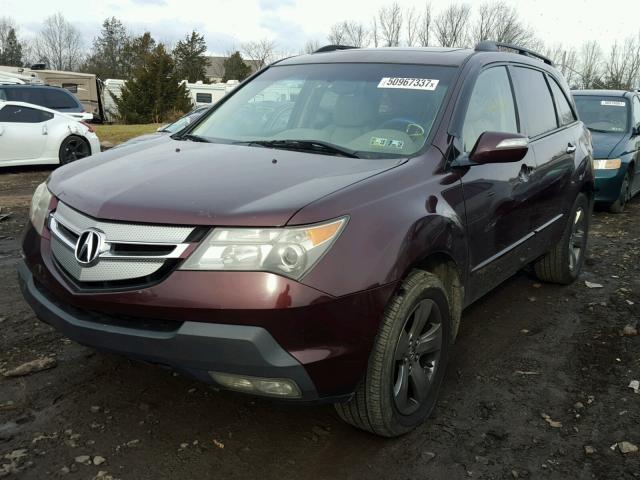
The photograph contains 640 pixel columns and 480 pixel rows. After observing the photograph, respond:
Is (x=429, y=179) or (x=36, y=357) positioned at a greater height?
(x=429, y=179)

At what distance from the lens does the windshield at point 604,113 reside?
29.5 ft

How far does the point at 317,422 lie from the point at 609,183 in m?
6.79

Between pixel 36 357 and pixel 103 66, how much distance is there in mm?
65616

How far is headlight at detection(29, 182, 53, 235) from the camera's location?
2787 mm

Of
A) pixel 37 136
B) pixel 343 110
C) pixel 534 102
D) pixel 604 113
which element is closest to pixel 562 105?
pixel 534 102

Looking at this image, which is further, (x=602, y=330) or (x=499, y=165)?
(x=602, y=330)

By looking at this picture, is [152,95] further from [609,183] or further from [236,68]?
[609,183]

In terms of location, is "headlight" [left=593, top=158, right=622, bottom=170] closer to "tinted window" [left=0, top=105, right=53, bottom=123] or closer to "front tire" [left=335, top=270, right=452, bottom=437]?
"front tire" [left=335, top=270, right=452, bottom=437]

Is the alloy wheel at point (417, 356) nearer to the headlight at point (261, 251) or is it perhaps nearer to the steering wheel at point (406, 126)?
the headlight at point (261, 251)

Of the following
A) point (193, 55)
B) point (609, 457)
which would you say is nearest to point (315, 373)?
point (609, 457)

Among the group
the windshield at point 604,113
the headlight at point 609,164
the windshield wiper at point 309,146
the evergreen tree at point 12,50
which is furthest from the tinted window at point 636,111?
the evergreen tree at point 12,50

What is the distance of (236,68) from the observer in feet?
185

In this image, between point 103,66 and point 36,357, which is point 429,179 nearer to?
point 36,357

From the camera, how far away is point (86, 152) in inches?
482
